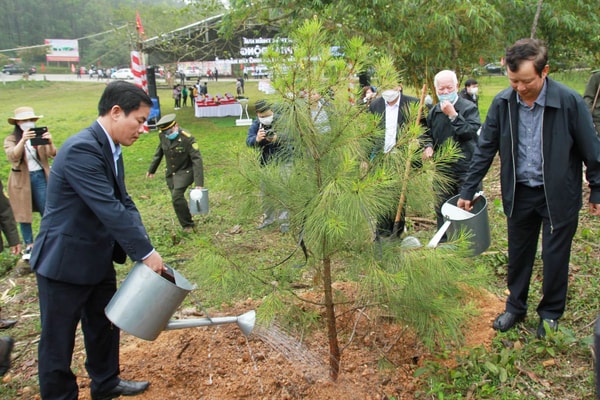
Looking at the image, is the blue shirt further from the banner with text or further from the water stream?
the banner with text

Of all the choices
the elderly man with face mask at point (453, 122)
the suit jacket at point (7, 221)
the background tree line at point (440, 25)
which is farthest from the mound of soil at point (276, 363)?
the background tree line at point (440, 25)

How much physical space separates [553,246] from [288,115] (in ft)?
5.51

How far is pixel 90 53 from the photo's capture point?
6091 centimetres

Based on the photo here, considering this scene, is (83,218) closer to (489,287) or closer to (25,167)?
(489,287)

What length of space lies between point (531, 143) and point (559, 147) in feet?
0.48

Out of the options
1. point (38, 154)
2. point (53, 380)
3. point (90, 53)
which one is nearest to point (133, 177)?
point (38, 154)

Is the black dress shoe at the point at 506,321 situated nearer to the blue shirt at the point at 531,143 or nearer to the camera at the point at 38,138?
the blue shirt at the point at 531,143

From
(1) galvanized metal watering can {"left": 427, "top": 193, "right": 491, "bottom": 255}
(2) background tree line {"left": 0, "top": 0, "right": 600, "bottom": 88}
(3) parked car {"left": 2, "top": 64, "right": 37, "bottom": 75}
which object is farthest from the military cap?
(3) parked car {"left": 2, "top": 64, "right": 37, "bottom": 75}

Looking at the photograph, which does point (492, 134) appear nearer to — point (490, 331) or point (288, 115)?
point (490, 331)

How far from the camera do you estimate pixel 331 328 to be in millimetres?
2604

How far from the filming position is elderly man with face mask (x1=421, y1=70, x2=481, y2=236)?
12.2 ft

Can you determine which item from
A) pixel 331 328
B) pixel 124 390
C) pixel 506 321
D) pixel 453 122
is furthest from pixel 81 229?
pixel 453 122

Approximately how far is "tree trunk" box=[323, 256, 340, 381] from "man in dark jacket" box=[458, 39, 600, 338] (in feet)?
3.51

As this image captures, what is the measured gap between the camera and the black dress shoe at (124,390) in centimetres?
274
